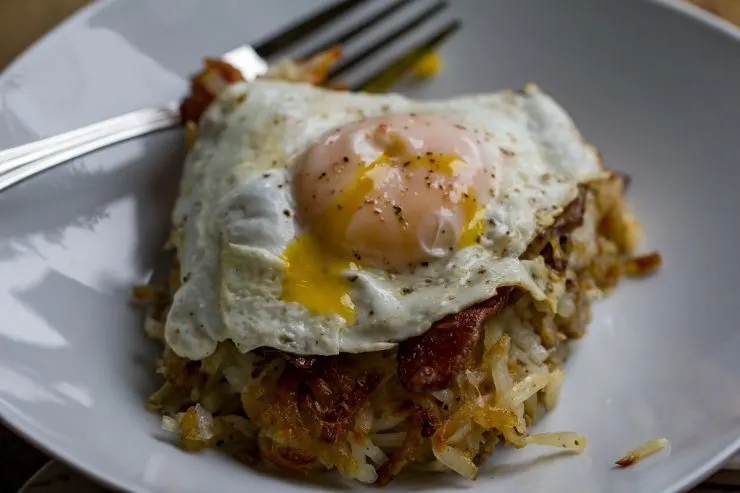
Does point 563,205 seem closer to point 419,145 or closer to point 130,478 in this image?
point 419,145

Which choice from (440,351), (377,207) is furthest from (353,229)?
(440,351)

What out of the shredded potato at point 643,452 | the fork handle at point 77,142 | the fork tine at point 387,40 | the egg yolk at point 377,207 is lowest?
the shredded potato at point 643,452

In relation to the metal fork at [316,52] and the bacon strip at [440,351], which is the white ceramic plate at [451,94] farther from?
the bacon strip at [440,351]

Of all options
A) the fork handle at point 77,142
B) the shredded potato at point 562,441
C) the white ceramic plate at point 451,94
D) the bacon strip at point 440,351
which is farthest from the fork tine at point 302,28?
the shredded potato at point 562,441

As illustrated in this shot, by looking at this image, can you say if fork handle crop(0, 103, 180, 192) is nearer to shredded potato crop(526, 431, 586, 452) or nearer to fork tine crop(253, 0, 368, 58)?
fork tine crop(253, 0, 368, 58)

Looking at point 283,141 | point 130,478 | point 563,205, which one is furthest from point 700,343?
point 130,478

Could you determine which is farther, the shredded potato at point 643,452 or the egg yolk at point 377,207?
the egg yolk at point 377,207

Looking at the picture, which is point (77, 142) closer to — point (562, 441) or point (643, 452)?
point (562, 441)
